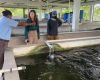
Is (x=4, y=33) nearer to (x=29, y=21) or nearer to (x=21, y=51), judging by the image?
(x=29, y=21)

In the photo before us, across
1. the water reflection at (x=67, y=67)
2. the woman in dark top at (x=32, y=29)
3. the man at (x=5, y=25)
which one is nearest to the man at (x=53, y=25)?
the water reflection at (x=67, y=67)

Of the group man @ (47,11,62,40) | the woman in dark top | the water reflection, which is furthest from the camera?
man @ (47,11,62,40)

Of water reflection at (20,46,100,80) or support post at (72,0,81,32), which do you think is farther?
support post at (72,0,81,32)

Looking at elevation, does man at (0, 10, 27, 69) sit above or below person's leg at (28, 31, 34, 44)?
above

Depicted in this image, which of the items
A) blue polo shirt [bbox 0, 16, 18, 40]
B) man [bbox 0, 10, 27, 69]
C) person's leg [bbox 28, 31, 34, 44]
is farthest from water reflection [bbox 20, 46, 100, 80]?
blue polo shirt [bbox 0, 16, 18, 40]

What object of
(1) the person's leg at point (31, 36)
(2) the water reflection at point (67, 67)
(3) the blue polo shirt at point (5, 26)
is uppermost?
(3) the blue polo shirt at point (5, 26)

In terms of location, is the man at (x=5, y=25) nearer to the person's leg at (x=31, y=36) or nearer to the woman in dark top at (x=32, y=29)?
the woman in dark top at (x=32, y=29)

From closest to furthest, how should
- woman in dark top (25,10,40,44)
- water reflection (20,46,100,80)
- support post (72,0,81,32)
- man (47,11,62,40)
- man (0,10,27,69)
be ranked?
man (0,10,27,69)
water reflection (20,46,100,80)
woman in dark top (25,10,40,44)
man (47,11,62,40)
support post (72,0,81,32)

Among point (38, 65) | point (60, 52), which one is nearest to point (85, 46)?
point (60, 52)

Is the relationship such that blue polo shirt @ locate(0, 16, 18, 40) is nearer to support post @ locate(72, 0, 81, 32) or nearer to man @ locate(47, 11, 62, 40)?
man @ locate(47, 11, 62, 40)

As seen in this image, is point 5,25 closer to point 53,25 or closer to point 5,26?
point 5,26

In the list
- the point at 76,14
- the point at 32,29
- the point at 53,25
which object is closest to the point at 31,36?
the point at 32,29

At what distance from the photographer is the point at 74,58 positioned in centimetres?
709

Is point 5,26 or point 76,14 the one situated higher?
point 76,14
